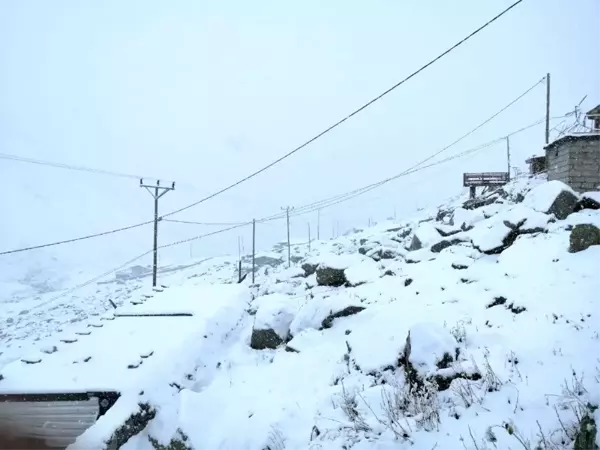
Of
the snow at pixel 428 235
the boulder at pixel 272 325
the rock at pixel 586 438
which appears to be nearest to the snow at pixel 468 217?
the snow at pixel 428 235

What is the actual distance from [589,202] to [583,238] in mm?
3996

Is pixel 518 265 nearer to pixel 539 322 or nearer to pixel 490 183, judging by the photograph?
pixel 539 322

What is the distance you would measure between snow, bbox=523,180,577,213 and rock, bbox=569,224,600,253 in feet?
10.0

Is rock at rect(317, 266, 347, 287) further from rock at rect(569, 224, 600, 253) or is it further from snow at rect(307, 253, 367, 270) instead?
rock at rect(569, 224, 600, 253)

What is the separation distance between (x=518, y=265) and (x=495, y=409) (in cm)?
618

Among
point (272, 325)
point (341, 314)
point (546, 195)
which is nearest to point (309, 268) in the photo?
point (272, 325)

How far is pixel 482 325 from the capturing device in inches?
285

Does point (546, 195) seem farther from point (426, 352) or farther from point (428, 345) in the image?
point (426, 352)

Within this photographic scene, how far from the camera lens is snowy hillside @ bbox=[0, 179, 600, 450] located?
174 inches

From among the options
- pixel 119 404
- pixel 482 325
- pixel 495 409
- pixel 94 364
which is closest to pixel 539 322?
pixel 482 325

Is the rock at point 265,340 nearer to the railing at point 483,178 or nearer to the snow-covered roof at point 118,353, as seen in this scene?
the snow-covered roof at point 118,353

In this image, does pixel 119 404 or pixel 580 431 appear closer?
pixel 580 431

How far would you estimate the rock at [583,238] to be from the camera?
28.9 ft

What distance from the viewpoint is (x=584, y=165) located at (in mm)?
15375
